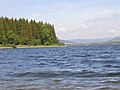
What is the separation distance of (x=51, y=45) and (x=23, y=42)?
91.8 feet

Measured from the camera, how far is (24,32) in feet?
537

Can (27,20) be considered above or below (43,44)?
above

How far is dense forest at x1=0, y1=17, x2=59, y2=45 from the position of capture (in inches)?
5746

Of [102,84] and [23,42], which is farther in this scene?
[23,42]

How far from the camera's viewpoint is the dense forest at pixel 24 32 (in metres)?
146

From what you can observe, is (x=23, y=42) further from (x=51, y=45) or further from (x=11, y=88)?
(x=11, y=88)

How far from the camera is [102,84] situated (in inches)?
836

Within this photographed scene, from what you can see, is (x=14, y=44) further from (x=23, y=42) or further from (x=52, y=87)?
(x=52, y=87)

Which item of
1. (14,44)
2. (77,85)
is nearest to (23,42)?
(14,44)

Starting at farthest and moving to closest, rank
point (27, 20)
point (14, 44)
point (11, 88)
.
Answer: point (27, 20)
point (14, 44)
point (11, 88)

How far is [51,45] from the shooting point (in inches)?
7215

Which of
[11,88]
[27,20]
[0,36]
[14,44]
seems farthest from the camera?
[27,20]

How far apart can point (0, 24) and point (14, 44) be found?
12.7 meters

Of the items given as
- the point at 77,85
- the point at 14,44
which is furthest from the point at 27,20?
the point at 77,85
